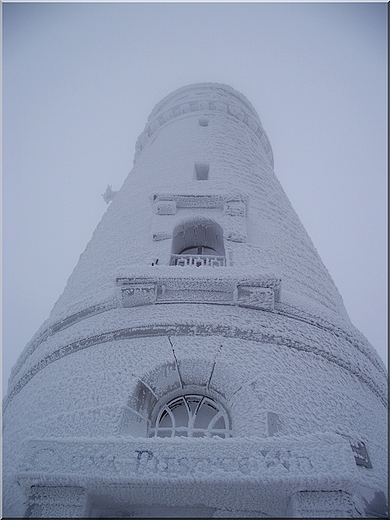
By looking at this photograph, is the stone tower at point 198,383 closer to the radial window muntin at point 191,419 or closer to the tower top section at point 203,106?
the radial window muntin at point 191,419

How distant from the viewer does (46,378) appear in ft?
24.0

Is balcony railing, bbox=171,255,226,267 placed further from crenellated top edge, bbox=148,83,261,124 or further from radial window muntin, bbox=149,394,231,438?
crenellated top edge, bbox=148,83,261,124

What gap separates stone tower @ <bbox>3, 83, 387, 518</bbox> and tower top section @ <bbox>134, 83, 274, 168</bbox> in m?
7.47

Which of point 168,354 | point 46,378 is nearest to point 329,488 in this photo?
point 168,354

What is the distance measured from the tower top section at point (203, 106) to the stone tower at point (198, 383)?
7471 mm

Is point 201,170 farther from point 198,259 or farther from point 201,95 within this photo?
point 201,95

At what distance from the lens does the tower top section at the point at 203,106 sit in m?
17.9

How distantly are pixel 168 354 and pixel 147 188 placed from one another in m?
6.06

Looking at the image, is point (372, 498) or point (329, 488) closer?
point (329, 488)

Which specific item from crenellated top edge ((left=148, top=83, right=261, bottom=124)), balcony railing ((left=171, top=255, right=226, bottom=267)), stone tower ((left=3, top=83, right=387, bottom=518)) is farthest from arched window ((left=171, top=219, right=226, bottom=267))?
crenellated top edge ((left=148, top=83, right=261, bottom=124))

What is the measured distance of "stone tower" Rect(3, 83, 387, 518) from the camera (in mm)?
5102

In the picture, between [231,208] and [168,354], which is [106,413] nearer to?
[168,354]

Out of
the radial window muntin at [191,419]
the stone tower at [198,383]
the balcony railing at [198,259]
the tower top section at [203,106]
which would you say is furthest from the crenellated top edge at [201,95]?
the radial window muntin at [191,419]

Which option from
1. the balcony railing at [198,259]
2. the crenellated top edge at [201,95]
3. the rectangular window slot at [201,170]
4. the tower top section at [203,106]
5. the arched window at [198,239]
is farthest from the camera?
the crenellated top edge at [201,95]
